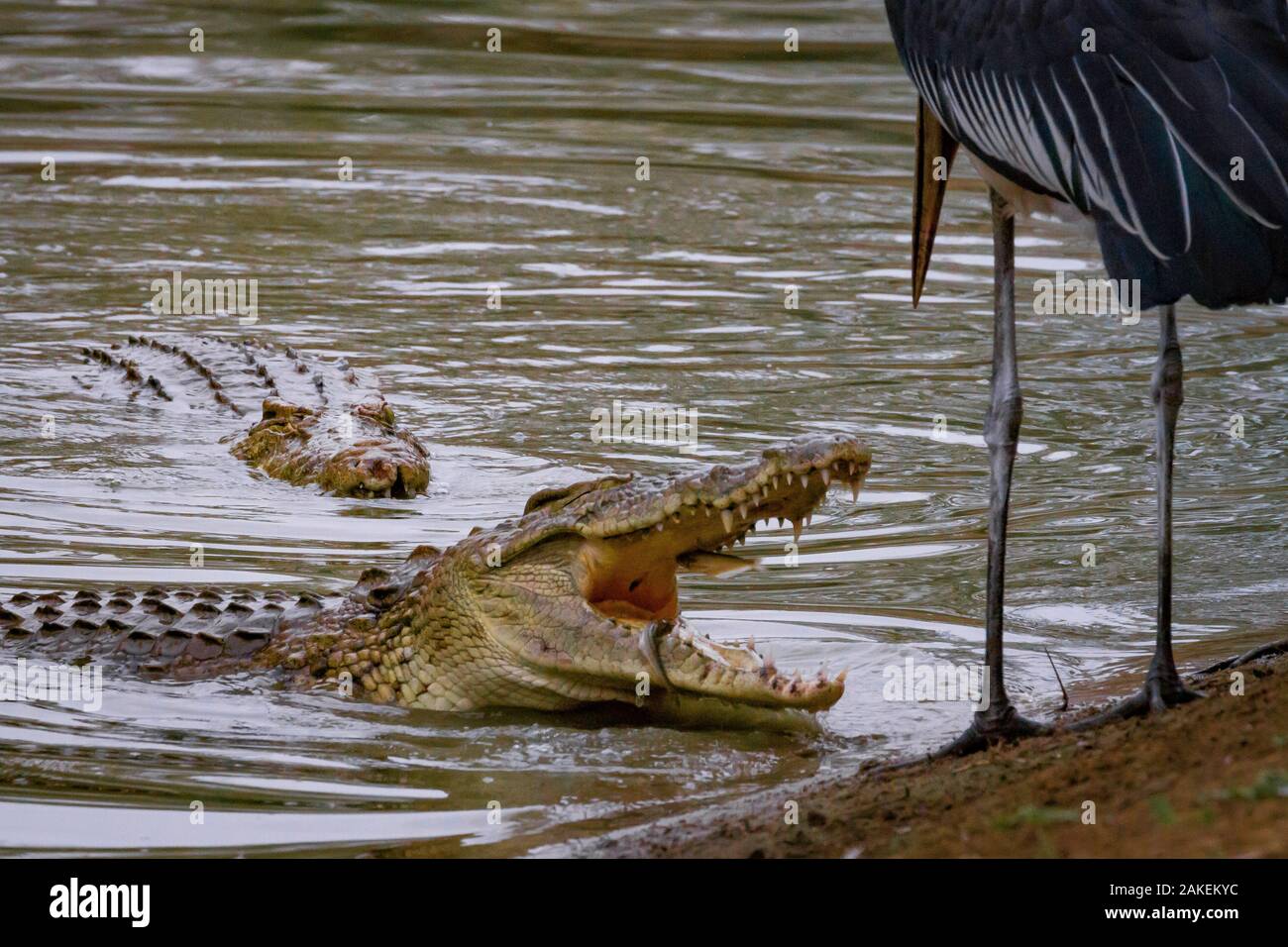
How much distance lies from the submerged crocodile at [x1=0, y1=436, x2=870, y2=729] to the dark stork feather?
3.30 ft

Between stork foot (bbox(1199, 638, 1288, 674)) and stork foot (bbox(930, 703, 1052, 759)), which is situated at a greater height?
stork foot (bbox(1199, 638, 1288, 674))

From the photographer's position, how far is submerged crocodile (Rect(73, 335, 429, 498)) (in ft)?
26.6

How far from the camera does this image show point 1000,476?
4617 mm

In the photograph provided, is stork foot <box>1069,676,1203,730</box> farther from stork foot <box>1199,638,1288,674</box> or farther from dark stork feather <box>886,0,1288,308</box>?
dark stork feather <box>886,0,1288,308</box>

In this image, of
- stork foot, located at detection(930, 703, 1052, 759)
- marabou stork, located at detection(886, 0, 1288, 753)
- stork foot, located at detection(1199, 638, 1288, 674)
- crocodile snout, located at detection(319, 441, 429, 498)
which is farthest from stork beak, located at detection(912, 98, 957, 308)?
crocodile snout, located at detection(319, 441, 429, 498)

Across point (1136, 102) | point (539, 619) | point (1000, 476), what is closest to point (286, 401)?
point (539, 619)

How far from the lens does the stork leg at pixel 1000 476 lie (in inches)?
177

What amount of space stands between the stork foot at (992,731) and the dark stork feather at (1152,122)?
1.20 metres

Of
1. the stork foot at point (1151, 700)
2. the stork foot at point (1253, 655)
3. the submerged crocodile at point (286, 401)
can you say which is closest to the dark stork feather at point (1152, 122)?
the stork foot at point (1151, 700)

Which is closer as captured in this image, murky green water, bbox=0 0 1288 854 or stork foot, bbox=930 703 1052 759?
stork foot, bbox=930 703 1052 759

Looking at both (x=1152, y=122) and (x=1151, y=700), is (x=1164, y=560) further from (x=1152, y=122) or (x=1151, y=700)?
(x=1152, y=122)

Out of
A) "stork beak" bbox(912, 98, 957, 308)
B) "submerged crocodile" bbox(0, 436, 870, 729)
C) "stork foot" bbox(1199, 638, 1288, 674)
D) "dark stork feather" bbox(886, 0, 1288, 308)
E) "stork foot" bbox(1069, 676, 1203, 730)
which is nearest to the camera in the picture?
"dark stork feather" bbox(886, 0, 1288, 308)

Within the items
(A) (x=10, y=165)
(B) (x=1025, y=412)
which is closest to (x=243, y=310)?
(A) (x=10, y=165)
